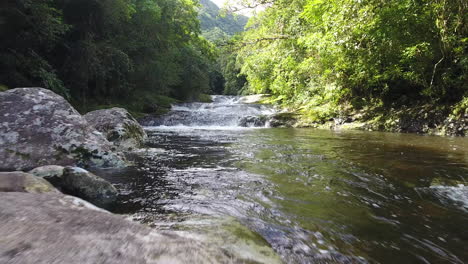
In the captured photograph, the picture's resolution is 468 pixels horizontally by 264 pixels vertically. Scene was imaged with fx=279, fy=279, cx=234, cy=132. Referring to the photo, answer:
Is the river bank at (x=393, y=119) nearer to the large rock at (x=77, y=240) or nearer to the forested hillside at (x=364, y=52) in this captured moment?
the forested hillside at (x=364, y=52)

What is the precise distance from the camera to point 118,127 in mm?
6305

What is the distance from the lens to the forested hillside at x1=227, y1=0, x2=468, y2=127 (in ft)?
26.3

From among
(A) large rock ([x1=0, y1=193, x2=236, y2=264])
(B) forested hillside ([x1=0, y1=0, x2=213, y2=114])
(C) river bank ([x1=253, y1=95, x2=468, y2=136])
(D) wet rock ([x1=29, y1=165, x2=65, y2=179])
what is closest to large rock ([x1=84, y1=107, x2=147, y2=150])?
(D) wet rock ([x1=29, y1=165, x2=65, y2=179])

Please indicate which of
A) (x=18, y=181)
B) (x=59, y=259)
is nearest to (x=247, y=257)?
(x=59, y=259)

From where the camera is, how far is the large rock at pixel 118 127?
20.2 feet

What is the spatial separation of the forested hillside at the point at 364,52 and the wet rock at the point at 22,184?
6844mm

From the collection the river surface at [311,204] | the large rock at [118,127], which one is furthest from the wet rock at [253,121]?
the river surface at [311,204]

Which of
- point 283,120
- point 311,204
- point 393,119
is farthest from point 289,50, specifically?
point 311,204

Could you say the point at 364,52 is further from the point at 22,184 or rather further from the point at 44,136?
the point at 22,184

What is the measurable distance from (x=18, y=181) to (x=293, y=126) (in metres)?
12.0

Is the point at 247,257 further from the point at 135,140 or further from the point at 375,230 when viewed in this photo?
the point at 135,140

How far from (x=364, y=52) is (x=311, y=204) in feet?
29.2

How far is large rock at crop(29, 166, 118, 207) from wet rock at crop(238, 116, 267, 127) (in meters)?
11.7

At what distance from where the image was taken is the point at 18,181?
2.15 meters
